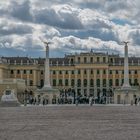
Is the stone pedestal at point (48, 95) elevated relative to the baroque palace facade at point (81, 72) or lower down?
lower down

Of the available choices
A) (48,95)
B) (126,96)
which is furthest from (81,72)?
(126,96)

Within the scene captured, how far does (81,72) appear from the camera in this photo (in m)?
160

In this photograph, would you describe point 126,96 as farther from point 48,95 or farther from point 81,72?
point 81,72

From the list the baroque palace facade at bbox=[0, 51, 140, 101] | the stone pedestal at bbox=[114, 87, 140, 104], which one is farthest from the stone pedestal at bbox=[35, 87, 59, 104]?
the baroque palace facade at bbox=[0, 51, 140, 101]

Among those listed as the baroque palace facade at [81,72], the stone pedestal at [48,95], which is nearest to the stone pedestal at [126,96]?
the stone pedestal at [48,95]

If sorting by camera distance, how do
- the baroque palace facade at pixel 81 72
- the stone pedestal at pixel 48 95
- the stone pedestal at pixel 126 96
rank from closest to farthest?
the stone pedestal at pixel 126 96, the stone pedestal at pixel 48 95, the baroque palace facade at pixel 81 72

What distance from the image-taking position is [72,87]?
15938 centimetres

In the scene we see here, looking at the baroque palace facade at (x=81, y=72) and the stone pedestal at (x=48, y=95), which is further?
the baroque palace facade at (x=81, y=72)

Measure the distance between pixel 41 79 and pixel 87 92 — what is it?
44.2 ft

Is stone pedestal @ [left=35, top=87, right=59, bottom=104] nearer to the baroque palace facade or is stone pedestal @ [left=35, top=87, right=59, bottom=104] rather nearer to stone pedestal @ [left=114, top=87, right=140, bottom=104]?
stone pedestal @ [left=114, top=87, right=140, bottom=104]

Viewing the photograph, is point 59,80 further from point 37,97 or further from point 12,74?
point 37,97

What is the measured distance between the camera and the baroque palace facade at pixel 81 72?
15738 centimetres

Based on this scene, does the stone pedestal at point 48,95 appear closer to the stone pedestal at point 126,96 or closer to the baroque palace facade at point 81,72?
the stone pedestal at point 126,96

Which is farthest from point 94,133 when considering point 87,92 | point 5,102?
point 87,92
